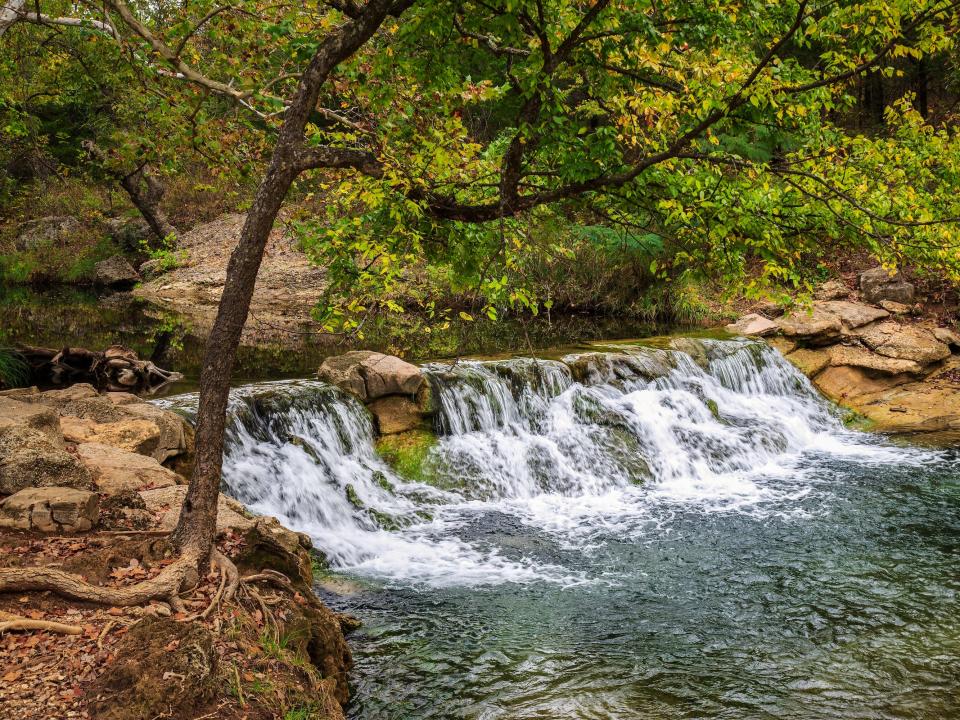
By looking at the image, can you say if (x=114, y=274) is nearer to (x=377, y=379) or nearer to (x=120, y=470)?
(x=377, y=379)

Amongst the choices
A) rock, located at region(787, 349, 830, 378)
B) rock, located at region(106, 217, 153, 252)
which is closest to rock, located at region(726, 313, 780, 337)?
rock, located at region(787, 349, 830, 378)

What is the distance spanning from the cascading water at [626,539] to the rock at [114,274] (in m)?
22.9

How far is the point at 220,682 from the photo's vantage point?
3949 mm

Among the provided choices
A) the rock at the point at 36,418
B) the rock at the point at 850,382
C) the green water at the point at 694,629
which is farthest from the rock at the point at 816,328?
Result: the rock at the point at 36,418

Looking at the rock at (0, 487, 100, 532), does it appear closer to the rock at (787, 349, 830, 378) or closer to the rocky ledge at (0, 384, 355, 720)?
the rocky ledge at (0, 384, 355, 720)

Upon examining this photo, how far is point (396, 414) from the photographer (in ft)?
36.9

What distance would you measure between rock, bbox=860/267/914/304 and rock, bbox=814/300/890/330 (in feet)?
2.33

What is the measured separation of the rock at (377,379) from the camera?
11.2m

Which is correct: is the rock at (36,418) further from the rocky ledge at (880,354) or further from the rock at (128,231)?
the rock at (128,231)

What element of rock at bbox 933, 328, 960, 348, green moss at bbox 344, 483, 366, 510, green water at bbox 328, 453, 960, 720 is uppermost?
rock at bbox 933, 328, 960, 348

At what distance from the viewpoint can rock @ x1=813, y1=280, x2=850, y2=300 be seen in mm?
18188

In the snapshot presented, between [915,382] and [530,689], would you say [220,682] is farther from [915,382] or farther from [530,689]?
[915,382]

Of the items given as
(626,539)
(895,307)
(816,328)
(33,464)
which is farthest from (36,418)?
(895,307)

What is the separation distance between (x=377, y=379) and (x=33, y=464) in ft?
19.5
